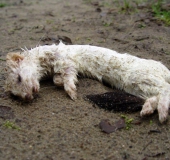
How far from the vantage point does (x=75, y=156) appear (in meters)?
2.50

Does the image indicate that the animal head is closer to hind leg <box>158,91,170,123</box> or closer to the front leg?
the front leg

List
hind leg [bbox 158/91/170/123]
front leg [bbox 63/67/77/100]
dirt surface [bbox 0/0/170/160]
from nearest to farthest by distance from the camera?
dirt surface [bbox 0/0/170/160] < hind leg [bbox 158/91/170/123] < front leg [bbox 63/67/77/100]

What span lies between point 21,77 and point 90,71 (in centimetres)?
106

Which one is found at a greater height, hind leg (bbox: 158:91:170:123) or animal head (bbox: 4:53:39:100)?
animal head (bbox: 4:53:39:100)

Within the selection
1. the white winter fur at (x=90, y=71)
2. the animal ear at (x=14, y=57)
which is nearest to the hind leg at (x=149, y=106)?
the white winter fur at (x=90, y=71)

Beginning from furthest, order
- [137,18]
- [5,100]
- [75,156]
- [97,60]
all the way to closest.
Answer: [137,18] → [97,60] → [5,100] → [75,156]

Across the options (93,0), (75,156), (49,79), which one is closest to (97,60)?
(49,79)

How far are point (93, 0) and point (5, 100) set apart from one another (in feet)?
21.7

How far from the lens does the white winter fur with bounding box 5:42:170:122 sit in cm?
336

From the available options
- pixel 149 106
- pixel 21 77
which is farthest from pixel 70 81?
pixel 149 106

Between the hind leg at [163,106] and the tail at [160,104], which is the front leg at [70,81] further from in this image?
the hind leg at [163,106]

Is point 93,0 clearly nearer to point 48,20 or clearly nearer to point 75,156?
point 48,20

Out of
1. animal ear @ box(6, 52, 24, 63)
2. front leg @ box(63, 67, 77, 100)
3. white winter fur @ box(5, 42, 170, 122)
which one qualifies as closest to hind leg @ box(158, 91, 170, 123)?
white winter fur @ box(5, 42, 170, 122)

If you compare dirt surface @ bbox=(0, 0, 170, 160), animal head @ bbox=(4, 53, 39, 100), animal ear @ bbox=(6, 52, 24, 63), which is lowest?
dirt surface @ bbox=(0, 0, 170, 160)
